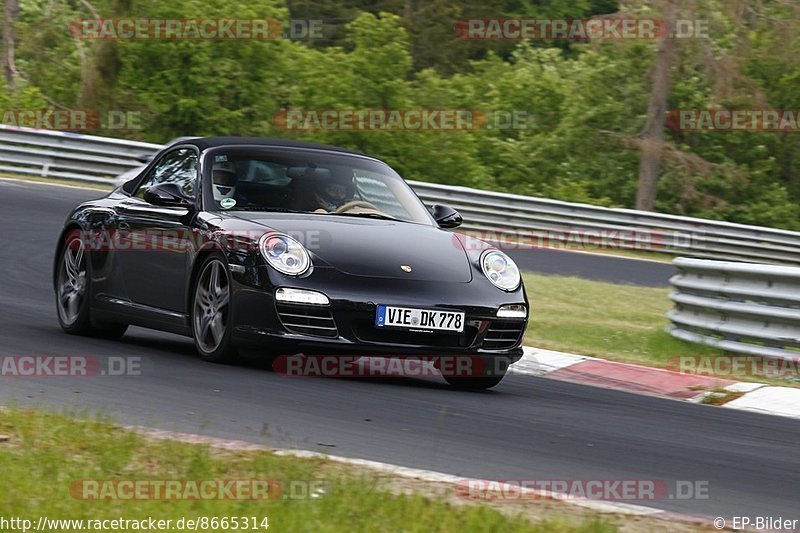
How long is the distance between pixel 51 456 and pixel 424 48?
6077cm

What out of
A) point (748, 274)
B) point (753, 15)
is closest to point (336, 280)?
point (748, 274)

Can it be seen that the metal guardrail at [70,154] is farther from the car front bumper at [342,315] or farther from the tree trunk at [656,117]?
the car front bumper at [342,315]

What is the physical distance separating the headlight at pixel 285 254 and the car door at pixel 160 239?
2.51 feet

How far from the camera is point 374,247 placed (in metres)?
8.12

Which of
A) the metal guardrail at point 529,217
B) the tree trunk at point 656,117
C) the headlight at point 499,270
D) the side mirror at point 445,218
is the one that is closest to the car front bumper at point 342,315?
the headlight at point 499,270

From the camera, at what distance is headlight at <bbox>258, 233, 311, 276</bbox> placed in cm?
779

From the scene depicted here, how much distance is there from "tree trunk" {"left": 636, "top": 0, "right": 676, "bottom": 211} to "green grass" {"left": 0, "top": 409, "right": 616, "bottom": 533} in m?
26.9

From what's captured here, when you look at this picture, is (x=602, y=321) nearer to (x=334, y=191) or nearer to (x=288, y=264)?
(x=334, y=191)

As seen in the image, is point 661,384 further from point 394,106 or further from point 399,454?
point 394,106

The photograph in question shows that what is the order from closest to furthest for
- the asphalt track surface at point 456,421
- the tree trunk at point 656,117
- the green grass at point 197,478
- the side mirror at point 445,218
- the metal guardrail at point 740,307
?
1. the green grass at point 197,478
2. the asphalt track surface at point 456,421
3. the side mirror at point 445,218
4. the metal guardrail at point 740,307
5. the tree trunk at point 656,117

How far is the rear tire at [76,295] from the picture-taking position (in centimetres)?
955

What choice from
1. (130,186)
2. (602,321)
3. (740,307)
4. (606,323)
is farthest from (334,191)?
(602,321)

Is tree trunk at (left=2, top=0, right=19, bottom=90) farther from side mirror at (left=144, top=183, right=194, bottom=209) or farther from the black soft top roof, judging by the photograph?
side mirror at (left=144, top=183, right=194, bottom=209)

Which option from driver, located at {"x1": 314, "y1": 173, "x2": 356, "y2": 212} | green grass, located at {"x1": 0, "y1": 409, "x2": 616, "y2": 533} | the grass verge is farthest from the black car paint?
the grass verge
